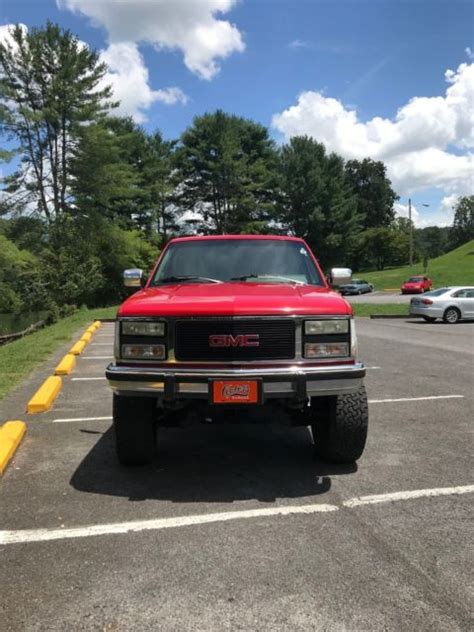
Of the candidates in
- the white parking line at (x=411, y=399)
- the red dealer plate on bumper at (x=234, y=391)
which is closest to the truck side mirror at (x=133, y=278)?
the red dealer plate on bumper at (x=234, y=391)

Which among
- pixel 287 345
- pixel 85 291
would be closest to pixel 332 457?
pixel 287 345

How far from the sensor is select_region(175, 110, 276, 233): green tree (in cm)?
5616

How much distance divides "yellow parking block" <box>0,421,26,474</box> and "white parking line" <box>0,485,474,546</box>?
123cm

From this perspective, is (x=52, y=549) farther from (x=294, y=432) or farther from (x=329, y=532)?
(x=294, y=432)

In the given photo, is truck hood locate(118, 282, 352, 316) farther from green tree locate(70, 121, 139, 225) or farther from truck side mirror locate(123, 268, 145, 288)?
green tree locate(70, 121, 139, 225)

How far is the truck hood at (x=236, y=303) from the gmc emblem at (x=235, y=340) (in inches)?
6.4

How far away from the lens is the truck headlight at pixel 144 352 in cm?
408

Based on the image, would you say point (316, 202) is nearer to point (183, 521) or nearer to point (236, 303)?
point (236, 303)

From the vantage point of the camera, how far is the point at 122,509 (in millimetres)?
3768

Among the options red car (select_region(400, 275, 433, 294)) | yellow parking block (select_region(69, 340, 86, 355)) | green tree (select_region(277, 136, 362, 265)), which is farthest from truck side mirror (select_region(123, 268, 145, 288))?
green tree (select_region(277, 136, 362, 265))

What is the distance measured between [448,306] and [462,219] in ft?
398

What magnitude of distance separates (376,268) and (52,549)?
89613 millimetres

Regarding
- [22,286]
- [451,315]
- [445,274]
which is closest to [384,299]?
[451,315]

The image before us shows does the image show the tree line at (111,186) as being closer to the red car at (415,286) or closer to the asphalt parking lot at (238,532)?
the red car at (415,286)
